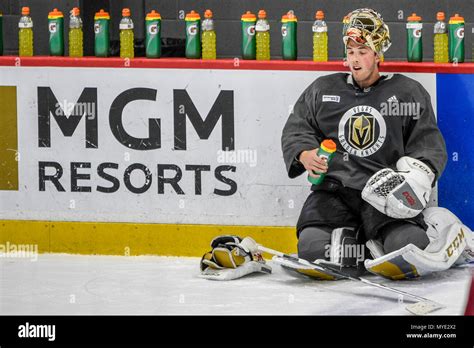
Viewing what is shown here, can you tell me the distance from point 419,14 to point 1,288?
2.78 meters

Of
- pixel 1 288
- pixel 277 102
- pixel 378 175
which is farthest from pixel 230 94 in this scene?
pixel 1 288

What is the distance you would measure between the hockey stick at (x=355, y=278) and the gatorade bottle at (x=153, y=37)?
3.43 ft

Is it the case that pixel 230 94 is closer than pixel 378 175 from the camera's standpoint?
No

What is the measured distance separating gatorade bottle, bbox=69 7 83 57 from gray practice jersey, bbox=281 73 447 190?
1257mm

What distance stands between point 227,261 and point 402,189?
85 centimetres

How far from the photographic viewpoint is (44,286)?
6.54m

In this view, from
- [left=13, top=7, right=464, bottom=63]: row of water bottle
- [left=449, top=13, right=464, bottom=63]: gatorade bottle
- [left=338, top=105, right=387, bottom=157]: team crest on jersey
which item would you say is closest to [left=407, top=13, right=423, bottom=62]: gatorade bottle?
[left=13, top=7, right=464, bottom=63]: row of water bottle

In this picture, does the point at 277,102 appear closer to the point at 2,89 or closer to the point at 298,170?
the point at 298,170

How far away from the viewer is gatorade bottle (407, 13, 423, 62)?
700 cm

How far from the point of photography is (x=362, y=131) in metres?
6.62

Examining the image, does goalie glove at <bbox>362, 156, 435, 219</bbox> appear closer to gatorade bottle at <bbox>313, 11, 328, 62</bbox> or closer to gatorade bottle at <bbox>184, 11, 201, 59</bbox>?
gatorade bottle at <bbox>313, 11, 328, 62</bbox>

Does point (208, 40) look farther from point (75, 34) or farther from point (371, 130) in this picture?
point (371, 130)

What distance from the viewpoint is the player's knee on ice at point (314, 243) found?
6.60 m
